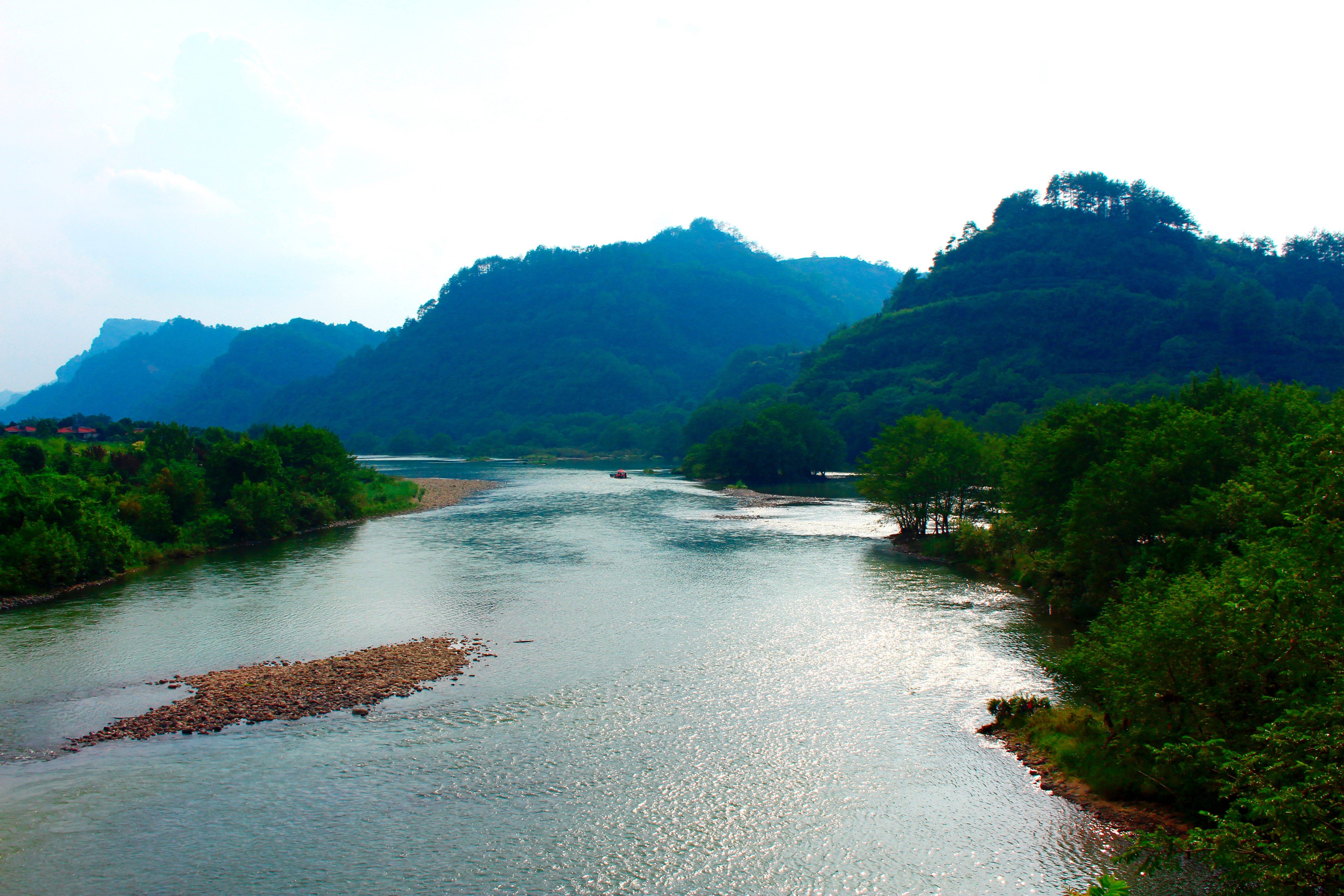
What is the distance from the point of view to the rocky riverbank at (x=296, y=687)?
25.1m

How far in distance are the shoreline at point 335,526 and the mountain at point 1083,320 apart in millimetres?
71216

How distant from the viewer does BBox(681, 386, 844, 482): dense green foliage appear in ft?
418

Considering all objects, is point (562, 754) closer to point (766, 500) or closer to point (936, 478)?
point (936, 478)

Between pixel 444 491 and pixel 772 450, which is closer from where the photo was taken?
pixel 444 491

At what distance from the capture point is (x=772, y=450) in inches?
5005

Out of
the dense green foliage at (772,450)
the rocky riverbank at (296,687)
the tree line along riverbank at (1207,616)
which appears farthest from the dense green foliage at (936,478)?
the dense green foliage at (772,450)

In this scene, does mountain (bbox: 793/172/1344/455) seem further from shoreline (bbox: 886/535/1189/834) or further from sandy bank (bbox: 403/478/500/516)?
shoreline (bbox: 886/535/1189/834)

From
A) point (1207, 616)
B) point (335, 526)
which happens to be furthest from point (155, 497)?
point (1207, 616)

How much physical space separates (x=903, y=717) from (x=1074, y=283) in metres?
167

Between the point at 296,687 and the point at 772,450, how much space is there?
103550 millimetres

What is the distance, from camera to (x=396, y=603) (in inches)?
1683

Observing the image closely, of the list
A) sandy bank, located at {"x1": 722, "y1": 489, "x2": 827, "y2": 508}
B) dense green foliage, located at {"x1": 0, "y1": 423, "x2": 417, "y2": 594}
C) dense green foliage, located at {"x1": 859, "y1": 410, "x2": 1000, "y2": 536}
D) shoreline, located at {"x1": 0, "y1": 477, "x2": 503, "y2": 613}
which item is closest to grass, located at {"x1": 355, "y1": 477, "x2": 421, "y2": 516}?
dense green foliage, located at {"x1": 0, "y1": 423, "x2": 417, "y2": 594}

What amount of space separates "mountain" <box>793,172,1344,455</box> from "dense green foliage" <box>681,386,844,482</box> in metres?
13.7

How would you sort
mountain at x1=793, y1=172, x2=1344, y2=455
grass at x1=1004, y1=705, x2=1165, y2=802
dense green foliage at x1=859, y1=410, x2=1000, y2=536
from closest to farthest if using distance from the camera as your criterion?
grass at x1=1004, y1=705, x2=1165, y2=802
dense green foliage at x1=859, y1=410, x2=1000, y2=536
mountain at x1=793, y1=172, x2=1344, y2=455
